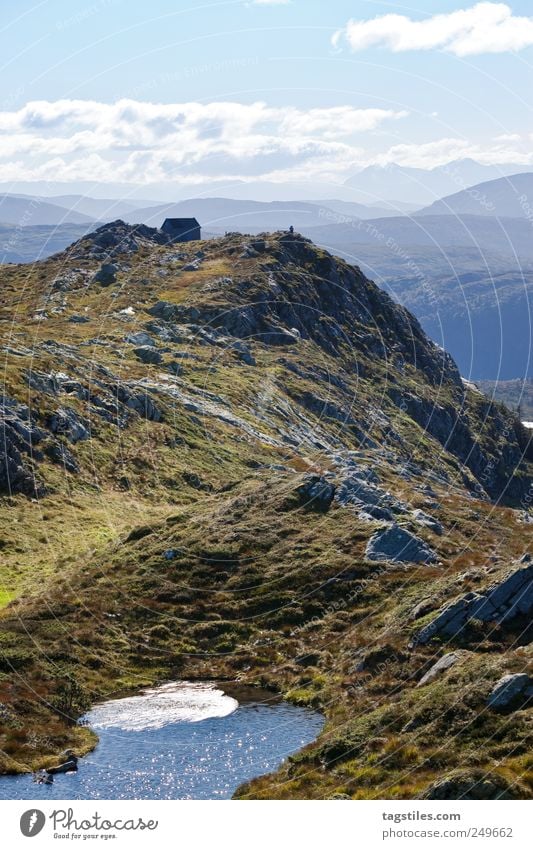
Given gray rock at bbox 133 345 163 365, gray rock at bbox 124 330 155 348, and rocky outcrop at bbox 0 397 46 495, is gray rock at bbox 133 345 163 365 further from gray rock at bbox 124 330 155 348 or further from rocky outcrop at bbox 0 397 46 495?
rocky outcrop at bbox 0 397 46 495

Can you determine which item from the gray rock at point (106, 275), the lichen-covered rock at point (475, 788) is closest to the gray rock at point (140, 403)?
the gray rock at point (106, 275)

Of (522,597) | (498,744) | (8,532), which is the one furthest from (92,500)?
(498,744)

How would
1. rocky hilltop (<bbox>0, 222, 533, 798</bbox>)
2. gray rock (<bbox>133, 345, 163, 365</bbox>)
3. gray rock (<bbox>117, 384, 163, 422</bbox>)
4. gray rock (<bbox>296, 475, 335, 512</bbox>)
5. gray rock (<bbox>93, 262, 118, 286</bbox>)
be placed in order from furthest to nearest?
gray rock (<bbox>93, 262, 118, 286</bbox>)
gray rock (<bbox>133, 345, 163, 365</bbox>)
gray rock (<bbox>117, 384, 163, 422</bbox>)
gray rock (<bbox>296, 475, 335, 512</bbox>)
rocky hilltop (<bbox>0, 222, 533, 798</bbox>)

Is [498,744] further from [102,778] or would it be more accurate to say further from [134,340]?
[134,340]
